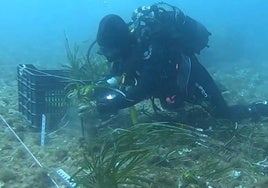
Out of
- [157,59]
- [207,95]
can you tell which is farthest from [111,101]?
[207,95]

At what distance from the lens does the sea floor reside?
3.83 m

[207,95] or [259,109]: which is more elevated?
[207,95]

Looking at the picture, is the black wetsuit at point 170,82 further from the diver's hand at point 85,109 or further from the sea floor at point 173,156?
the sea floor at point 173,156

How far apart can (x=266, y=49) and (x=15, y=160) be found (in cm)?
1565

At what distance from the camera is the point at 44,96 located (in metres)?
5.83

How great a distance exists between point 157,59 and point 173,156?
1.54 metres

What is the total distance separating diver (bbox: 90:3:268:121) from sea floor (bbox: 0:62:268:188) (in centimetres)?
44

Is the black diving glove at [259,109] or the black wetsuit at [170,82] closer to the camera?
the black wetsuit at [170,82]

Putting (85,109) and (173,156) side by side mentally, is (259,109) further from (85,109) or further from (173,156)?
(85,109)

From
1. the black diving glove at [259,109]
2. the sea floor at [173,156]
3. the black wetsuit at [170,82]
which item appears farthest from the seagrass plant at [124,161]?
the black diving glove at [259,109]

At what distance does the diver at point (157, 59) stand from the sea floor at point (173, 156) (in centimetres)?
44

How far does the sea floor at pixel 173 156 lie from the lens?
3834 mm

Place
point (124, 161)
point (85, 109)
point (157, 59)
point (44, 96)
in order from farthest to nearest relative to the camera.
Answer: point (44, 96)
point (157, 59)
point (85, 109)
point (124, 161)

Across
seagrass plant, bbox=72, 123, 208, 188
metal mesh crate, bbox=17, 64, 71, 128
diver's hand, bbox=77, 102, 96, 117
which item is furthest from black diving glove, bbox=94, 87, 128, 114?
seagrass plant, bbox=72, 123, 208, 188
